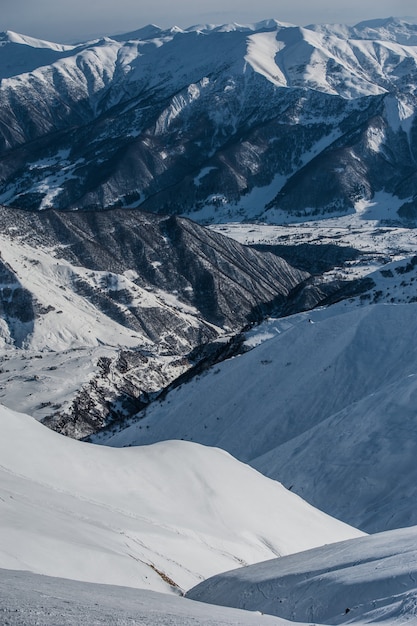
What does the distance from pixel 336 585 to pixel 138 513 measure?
876 cm

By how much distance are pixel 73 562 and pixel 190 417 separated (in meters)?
37.8

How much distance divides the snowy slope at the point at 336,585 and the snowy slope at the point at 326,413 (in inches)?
558

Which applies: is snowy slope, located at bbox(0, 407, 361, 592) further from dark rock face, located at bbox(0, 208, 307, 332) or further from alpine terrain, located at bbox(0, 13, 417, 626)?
dark rock face, located at bbox(0, 208, 307, 332)

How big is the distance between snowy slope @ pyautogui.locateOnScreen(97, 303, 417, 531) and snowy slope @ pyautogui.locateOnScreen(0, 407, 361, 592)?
20.4 ft

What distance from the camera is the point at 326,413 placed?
1823 inches

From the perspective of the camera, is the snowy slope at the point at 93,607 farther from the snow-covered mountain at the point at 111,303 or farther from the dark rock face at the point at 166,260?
the dark rock face at the point at 166,260

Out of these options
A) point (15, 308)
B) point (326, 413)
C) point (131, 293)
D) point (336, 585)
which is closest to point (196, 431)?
point (326, 413)

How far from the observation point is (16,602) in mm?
10078

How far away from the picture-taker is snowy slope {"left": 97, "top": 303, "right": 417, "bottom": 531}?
33875mm

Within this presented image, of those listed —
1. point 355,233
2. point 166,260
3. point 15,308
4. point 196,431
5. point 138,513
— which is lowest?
point 355,233

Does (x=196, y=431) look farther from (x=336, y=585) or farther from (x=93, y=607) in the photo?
(x=93, y=607)

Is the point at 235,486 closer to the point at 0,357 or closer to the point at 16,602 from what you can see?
the point at 16,602

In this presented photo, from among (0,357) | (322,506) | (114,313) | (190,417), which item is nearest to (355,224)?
(114,313)

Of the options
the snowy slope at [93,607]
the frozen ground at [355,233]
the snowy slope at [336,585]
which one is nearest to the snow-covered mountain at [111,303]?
the frozen ground at [355,233]
